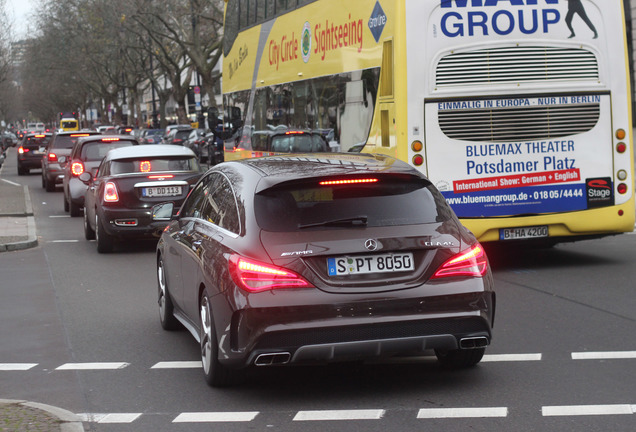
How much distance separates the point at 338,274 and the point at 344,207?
50 cm

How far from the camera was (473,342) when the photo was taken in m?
6.67

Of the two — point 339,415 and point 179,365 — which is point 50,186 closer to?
point 179,365

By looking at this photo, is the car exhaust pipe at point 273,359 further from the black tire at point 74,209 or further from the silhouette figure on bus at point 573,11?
the black tire at point 74,209

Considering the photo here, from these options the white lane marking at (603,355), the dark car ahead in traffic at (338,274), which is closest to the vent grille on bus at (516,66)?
the white lane marking at (603,355)

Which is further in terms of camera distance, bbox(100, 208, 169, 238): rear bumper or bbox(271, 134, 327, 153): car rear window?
bbox(271, 134, 327, 153): car rear window

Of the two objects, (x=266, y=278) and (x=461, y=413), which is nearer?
(x=461, y=413)

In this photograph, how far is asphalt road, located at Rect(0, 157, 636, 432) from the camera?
242 inches

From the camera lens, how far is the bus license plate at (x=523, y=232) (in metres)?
12.3

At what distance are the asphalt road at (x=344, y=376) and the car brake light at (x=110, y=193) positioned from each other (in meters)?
3.92

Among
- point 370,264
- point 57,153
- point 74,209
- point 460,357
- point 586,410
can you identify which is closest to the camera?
point 586,410

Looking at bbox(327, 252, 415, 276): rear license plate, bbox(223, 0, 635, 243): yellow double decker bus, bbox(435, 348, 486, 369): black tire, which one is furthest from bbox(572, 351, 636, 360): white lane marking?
bbox(223, 0, 635, 243): yellow double decker bus

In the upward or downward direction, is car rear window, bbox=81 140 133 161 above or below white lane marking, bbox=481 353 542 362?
above

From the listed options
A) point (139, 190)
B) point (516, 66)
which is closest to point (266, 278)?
point (516, 66)

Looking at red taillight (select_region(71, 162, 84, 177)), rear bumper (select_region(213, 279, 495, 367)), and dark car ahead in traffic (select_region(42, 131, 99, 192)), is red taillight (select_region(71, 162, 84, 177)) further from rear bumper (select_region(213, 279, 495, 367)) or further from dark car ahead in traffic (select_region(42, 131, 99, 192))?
rear bumper (select_region(213, 279, 495, 367))
